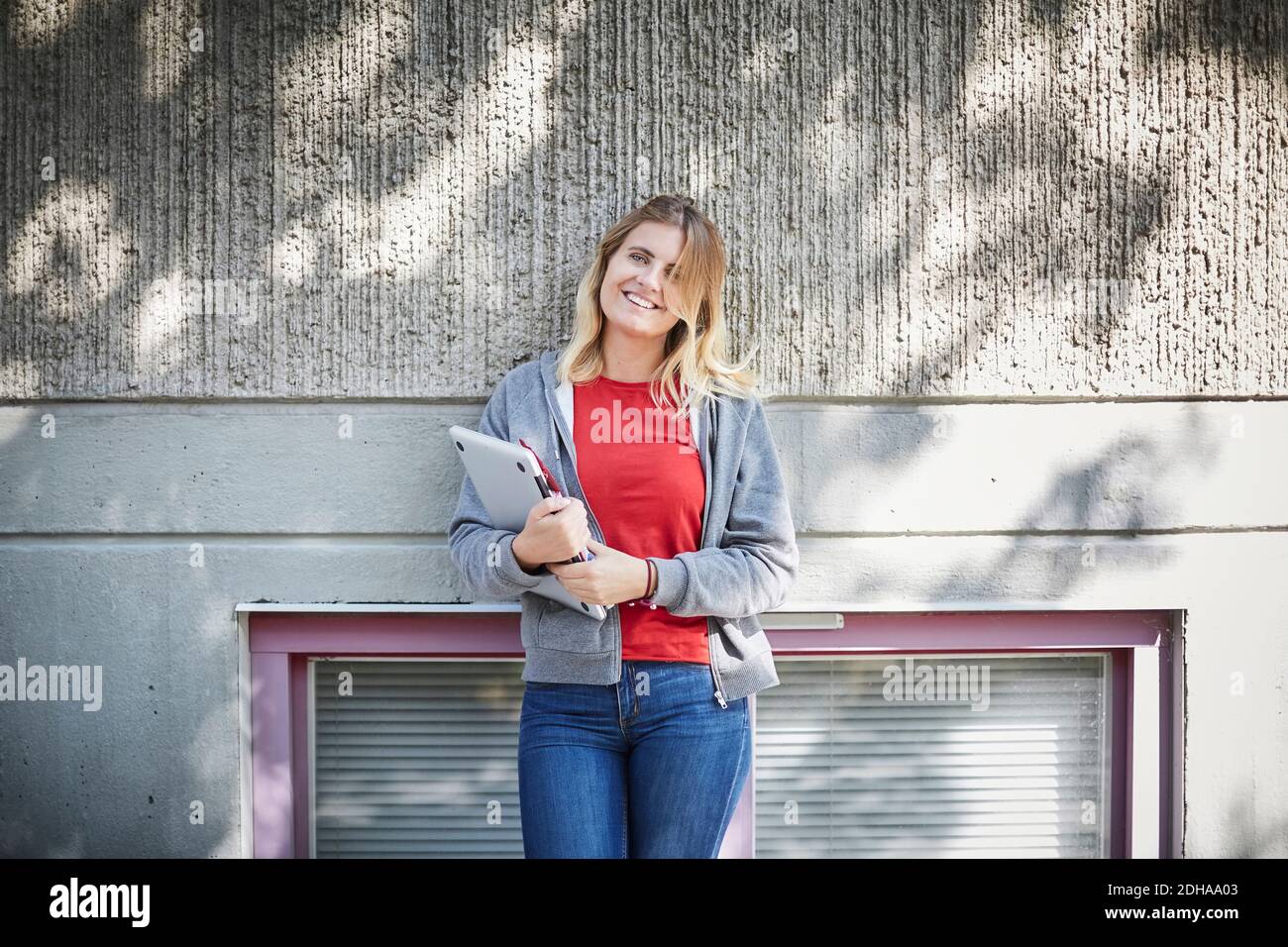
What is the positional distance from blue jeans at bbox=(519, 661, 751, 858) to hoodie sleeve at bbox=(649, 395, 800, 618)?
0.60 ft

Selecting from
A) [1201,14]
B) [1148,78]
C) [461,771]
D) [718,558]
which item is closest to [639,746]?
→ [718,558]

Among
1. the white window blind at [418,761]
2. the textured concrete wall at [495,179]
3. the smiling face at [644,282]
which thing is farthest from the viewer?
the white window blind at [418,761]

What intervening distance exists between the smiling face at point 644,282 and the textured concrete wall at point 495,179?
38 cm

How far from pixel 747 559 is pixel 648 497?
28 centimetres

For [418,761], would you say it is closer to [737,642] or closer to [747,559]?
[737,642]

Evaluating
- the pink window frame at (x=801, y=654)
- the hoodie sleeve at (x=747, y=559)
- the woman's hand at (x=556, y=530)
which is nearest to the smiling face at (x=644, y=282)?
the hoodie sleeve at (x=747, y=559)

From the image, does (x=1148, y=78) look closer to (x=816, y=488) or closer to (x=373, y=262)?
(x=816, y=488)

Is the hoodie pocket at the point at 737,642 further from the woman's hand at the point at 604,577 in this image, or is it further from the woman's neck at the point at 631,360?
the woman's neck at the point at 631,360

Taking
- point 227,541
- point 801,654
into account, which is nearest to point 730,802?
point 801,654

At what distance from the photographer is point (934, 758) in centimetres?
286

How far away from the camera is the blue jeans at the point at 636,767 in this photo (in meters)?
2.10

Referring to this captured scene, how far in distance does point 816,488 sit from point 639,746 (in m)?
0.98

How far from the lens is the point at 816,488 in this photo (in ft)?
8.88

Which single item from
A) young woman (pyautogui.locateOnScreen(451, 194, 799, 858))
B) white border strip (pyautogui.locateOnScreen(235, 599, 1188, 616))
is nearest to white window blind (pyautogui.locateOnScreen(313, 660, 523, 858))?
white border strip (pyautogui.locateOnScreen(235, 599, 1188, 616))
